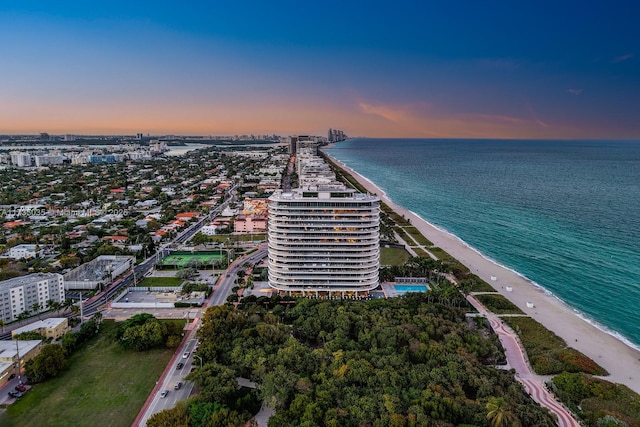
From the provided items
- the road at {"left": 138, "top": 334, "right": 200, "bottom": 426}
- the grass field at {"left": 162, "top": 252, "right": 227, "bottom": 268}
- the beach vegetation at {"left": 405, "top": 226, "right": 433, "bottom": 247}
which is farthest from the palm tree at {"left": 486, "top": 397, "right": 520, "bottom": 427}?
the grass field at {"left": 162, "top": 252, "right": 227, "bottom": 268}

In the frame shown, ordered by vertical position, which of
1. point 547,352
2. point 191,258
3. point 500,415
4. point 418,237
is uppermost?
point 418,237

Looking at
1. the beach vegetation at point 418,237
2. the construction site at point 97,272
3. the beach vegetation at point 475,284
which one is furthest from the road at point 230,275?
the beach vegetation at point 475,284

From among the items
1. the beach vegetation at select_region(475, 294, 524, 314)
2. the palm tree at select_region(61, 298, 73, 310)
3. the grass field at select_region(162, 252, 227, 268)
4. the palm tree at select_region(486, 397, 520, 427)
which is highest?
the grass field at select_region(162, 252, 227, 268)

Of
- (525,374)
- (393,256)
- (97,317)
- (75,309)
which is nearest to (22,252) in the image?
(75,309)

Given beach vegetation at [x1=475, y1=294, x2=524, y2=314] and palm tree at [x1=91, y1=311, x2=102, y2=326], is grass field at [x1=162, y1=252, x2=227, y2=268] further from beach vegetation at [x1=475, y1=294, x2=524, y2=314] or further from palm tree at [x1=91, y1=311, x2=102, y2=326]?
beach vegetation at [x1=475, y1=294, x2=524, y2=314]

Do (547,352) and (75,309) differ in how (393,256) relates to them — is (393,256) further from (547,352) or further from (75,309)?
(75,309)
